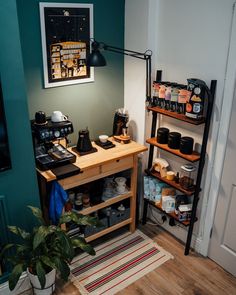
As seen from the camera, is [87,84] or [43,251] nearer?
[43,251]

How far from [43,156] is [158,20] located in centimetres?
146

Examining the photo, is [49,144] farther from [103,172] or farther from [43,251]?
[43,251]

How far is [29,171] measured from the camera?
2174 mm

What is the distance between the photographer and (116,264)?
2645 millimetres

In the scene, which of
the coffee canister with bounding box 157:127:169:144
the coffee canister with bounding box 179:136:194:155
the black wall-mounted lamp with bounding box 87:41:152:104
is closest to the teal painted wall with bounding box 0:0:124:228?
the black wall-mounted lamp with bounding box 87:41:152:104

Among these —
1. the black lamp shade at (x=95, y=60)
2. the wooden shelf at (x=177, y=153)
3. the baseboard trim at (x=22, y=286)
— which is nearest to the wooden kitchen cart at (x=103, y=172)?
the wooden shelf at (x=177, y=153)

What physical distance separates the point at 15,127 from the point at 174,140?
1243 mm

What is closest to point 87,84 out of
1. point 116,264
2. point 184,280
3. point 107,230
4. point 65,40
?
point 65,40

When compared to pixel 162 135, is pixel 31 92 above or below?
above

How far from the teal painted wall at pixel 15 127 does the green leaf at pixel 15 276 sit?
341 mm

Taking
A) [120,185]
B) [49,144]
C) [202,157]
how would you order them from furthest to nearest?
[120,185], [49,144], [202,157]

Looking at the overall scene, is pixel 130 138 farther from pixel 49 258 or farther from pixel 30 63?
pixel 49 258

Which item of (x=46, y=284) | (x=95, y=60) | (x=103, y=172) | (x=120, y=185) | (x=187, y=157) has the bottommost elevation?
(x=46, y=284)

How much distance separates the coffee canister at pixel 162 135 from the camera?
263 cm
